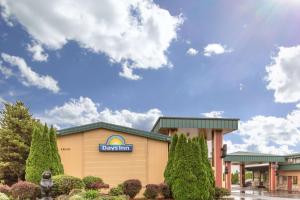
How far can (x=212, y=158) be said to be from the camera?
1292 inches

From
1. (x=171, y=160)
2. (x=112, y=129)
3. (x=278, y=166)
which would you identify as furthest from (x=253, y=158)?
(x=112, y=129)

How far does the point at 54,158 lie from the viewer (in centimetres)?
2542

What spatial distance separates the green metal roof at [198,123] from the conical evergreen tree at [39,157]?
939 cm

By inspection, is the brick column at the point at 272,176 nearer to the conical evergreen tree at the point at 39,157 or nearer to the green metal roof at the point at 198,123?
the green metal roof at the point at 198,123

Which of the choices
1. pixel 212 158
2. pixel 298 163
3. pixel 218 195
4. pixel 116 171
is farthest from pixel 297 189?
pixel 116 171

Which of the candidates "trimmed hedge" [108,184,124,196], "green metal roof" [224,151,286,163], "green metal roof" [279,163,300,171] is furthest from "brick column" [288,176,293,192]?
"trimmed hedge" [108,184,124,196]

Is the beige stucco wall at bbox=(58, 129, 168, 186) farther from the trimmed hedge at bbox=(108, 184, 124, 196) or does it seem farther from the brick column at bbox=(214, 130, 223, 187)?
the brick column at bbox=(214, 130, 223, 187)

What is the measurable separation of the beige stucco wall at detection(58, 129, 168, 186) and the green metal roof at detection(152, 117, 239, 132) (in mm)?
2442

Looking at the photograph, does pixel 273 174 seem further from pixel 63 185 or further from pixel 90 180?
pixel 63 185

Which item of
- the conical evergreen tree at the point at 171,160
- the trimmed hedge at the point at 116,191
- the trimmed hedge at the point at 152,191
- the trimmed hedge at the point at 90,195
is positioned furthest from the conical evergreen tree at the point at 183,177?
the trimmed hedge at the point at 90,195

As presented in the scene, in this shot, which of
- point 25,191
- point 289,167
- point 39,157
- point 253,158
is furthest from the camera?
point 289,167

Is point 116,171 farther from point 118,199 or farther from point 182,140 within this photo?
point 118,199

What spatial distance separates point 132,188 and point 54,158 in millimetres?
5496

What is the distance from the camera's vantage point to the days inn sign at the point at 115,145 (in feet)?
91.5
